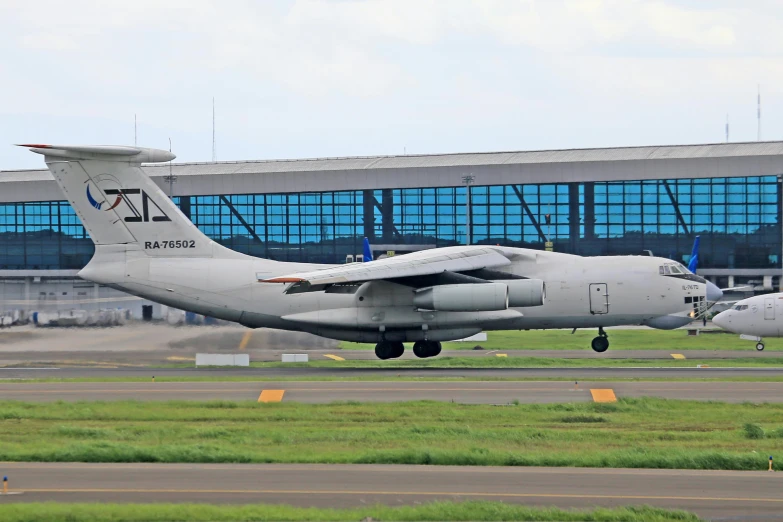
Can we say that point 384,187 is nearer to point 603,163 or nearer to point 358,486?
point 603,163

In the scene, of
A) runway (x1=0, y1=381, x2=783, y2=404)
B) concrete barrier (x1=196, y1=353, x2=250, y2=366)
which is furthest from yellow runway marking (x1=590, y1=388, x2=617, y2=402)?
concrete barrier (x1=196, y1=353, x2=250, y2=366)

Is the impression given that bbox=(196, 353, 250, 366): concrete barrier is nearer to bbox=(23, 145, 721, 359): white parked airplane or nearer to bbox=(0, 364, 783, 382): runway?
bbox=(0, 364, 783, 382): runway

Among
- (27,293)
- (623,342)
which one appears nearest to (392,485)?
(27,293)

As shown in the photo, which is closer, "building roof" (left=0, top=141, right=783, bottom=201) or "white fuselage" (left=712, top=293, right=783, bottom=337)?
"white fuselage" (left=712, top=293, right=783, bottom=337)

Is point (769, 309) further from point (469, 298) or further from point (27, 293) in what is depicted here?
point (27, 293)

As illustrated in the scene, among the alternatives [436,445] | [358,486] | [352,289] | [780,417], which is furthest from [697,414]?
[352,289]

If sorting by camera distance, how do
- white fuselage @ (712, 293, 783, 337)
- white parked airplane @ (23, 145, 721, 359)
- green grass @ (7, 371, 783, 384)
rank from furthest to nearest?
white fuselage @ (712, 293, 783, 337)
white parked airplane @ (23, 145, 721, 359)
green grass @ (7, 371, 783, 384)

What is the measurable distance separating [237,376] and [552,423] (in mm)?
12186

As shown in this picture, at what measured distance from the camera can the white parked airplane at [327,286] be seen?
106ft

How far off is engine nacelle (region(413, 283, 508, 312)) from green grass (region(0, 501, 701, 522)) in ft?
59.6

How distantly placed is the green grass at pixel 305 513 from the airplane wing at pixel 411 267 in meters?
16.8

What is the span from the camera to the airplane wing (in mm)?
29422

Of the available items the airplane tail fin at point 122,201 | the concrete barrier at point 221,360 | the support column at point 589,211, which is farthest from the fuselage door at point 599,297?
the support column at point 589,211

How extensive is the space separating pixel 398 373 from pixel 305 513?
731 inches
